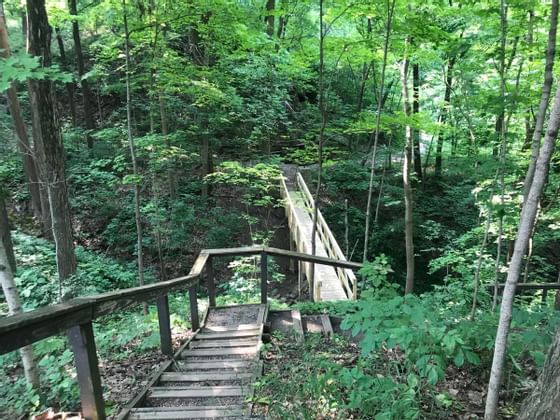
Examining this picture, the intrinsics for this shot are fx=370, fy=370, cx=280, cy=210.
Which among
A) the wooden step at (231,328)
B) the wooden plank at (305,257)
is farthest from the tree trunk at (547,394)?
the wooden plank at (305,257)

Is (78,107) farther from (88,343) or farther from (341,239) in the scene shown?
(88,343)

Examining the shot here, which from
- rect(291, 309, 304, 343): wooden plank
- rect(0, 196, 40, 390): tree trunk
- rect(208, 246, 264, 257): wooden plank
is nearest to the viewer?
rect(0, 196, 40, 390): tree trunk

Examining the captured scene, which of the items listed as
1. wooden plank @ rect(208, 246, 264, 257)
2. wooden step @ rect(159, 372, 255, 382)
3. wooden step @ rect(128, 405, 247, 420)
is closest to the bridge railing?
wooden plank @ rect(208, 246, 264, 257)

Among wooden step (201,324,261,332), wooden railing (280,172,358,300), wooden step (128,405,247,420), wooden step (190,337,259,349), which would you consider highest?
wooden step (128,405,247,420)

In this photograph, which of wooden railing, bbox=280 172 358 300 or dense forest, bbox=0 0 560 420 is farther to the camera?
wooden railing, bbox=280 172 358 300

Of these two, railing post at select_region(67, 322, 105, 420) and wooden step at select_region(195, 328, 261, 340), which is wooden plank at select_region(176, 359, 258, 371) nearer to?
wooden step at select_region(195, 328, 261, 340)

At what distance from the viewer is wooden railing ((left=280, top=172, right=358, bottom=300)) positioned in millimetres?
7669

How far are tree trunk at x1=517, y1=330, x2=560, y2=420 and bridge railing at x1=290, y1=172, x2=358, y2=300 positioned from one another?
5.00 metres

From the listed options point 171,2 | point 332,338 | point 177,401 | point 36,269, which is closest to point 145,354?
point 177,401

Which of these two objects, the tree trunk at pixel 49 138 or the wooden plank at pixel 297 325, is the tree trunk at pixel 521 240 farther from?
the tree trunk at pixel 49 138

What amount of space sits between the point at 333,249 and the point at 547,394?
7579mm

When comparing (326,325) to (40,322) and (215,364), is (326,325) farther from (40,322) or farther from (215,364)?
(40,322)

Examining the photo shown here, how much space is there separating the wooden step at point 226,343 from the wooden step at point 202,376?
0.87 metres

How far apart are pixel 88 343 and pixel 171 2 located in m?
7.51
